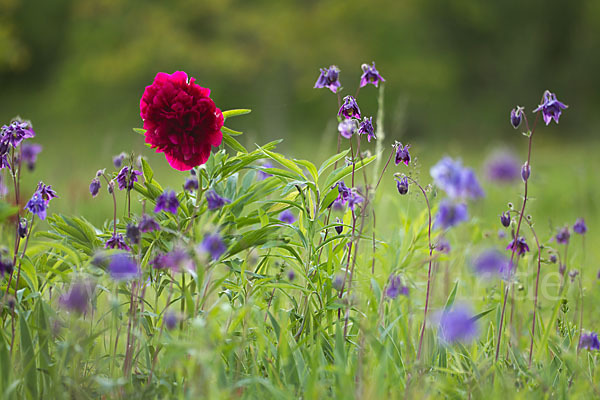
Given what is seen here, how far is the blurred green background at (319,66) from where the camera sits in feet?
40.3

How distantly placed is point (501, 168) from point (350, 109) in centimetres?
54

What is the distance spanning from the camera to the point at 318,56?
43.3 feet

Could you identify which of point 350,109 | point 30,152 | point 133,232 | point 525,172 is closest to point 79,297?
point 133,232

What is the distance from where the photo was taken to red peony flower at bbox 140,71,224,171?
1.95m

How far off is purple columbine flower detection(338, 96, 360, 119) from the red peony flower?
0.42 meters

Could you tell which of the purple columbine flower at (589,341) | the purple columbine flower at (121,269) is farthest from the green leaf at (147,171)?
the purple columbine flower at (589,341)

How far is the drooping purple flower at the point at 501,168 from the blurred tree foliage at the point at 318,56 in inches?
281

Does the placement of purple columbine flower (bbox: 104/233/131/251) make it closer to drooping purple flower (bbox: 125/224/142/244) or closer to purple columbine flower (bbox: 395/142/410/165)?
drooping purple flower (bbox: 125/224/142/244)

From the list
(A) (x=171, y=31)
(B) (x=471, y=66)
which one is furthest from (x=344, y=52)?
(B) (x=471, y=66)

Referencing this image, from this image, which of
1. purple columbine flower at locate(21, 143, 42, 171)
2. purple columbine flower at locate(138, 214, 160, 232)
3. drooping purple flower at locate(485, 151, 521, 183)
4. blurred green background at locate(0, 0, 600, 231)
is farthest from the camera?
blurred green background at locate(0, 0, 600, 231)

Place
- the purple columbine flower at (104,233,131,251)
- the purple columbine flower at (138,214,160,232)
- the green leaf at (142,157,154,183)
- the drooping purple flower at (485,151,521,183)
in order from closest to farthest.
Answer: the purple columbine flower at (138,214,160,232)
the drooping purple flower at (485,151,521,183)
the purple columbine flower at (104,233,131,251)
the green leaf at (142,157,154,183)

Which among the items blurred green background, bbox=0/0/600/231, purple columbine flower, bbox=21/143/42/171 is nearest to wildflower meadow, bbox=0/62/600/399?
purple columbine flower, bbox=21/143/42/171

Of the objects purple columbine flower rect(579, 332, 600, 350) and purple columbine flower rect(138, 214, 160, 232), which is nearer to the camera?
purple columbine flower rect(138, 214, 160, 232)

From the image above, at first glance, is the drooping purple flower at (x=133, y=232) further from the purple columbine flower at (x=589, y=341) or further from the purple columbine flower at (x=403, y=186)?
the purple columbine flower at (x=589, y=341)
